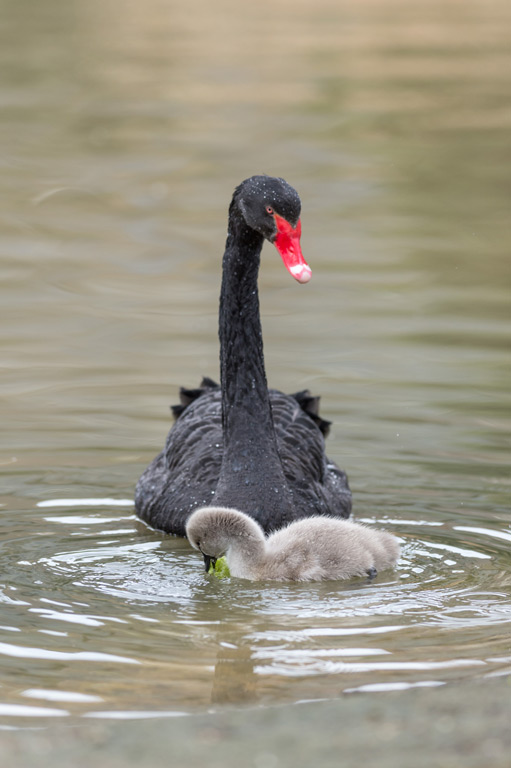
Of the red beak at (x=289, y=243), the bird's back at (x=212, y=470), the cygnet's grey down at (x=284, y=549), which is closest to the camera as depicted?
the cygnet's grey down at (x=284, y=549)

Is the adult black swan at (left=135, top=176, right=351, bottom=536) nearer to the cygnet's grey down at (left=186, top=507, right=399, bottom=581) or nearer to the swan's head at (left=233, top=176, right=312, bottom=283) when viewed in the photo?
the swan's head at (left=233, top=176, right=312, bottom=283)

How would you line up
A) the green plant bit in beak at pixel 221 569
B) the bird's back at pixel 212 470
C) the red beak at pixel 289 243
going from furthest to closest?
the bird's back at pixel 212 470 → the red beak at pixel 289 243 → the green plant bit in beak at pixel 221 569

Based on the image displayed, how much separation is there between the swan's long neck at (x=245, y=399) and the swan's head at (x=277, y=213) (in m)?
0.21

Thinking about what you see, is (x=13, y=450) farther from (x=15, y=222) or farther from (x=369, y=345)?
(x=15, y=222)

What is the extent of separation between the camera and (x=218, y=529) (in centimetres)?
497

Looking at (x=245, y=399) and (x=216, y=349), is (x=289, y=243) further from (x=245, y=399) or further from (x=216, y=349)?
(x=216, y=349)

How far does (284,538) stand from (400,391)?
2.74 metres

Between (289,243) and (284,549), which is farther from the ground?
(289,243)

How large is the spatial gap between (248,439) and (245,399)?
7.1 inches

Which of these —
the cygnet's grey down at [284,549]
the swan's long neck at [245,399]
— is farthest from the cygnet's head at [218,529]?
the swan's long neck at [245,399]

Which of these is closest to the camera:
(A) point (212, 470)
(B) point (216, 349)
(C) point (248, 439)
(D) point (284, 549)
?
(D) point (284, 549)

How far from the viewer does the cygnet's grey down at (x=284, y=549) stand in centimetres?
495

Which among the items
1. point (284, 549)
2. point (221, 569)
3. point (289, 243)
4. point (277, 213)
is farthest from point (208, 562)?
point (277, 213)

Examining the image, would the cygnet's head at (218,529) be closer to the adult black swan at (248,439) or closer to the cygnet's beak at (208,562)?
the cygnet's beak at (208,562)
